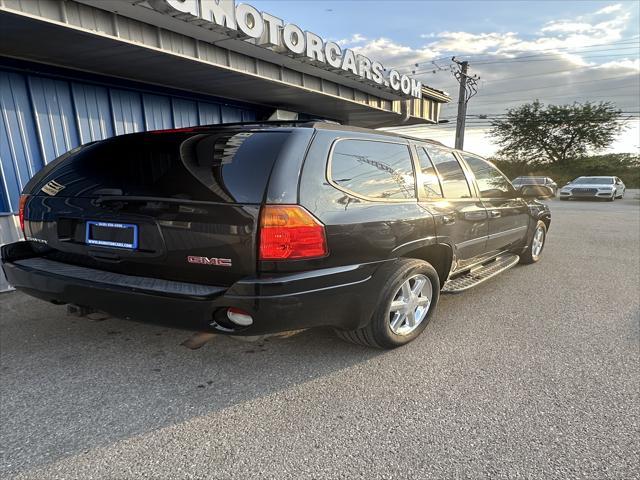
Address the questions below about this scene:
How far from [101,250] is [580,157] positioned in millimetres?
51840

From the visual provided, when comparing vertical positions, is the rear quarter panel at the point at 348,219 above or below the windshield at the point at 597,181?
above

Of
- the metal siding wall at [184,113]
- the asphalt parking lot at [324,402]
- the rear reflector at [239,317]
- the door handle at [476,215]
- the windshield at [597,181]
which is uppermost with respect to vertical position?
the metal siding wall at [184,113]

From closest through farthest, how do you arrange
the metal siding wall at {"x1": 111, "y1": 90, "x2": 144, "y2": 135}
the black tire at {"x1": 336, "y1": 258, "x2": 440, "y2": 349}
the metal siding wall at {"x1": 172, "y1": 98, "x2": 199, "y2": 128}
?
1. the black tire at {"x1": 336, "y1": 258, "x2": 440, "y2": 349}
2. the metal siding wall at {"x1": 111, "y1": 90, "x2": 144, "y2": 135}
3. the metal siding wall at {"x1": 172, "y1": 98, "x2": 199, "y2": 128}

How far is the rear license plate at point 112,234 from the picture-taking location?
2.26m

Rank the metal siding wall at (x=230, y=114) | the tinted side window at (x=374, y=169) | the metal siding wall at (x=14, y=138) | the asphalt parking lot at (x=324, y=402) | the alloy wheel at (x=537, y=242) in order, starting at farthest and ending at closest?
the metal siding wall at (x=230, y=114)
the alloy wheel at (x=537, y=242)
the metal siding wall at (x=14, y=138)
the tinted side window at (x=374, y=169)
the asphalt parking lot at (x=324, y=402)

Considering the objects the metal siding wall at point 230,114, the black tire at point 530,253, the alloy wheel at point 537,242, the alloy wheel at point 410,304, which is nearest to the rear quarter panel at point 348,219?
the alloy wheel at point 410,304

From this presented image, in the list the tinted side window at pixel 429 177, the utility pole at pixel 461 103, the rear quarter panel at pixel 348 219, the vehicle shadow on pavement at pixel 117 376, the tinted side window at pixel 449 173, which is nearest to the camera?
the vehicle shadow on pavement at pixel 117 376

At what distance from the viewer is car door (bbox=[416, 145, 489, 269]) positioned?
3145mm

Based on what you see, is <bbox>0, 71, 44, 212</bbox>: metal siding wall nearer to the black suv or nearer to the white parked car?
the black suv

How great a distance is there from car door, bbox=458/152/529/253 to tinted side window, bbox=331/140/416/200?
1.29 meters

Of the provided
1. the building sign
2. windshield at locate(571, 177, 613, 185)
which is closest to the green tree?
windshield at locate(571, 177, 613, 185)

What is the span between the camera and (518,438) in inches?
78.5

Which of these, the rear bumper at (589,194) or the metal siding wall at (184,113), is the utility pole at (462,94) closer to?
the rear bumper at (589,194)

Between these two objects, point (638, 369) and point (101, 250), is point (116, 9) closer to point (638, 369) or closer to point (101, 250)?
point (101, 250)
